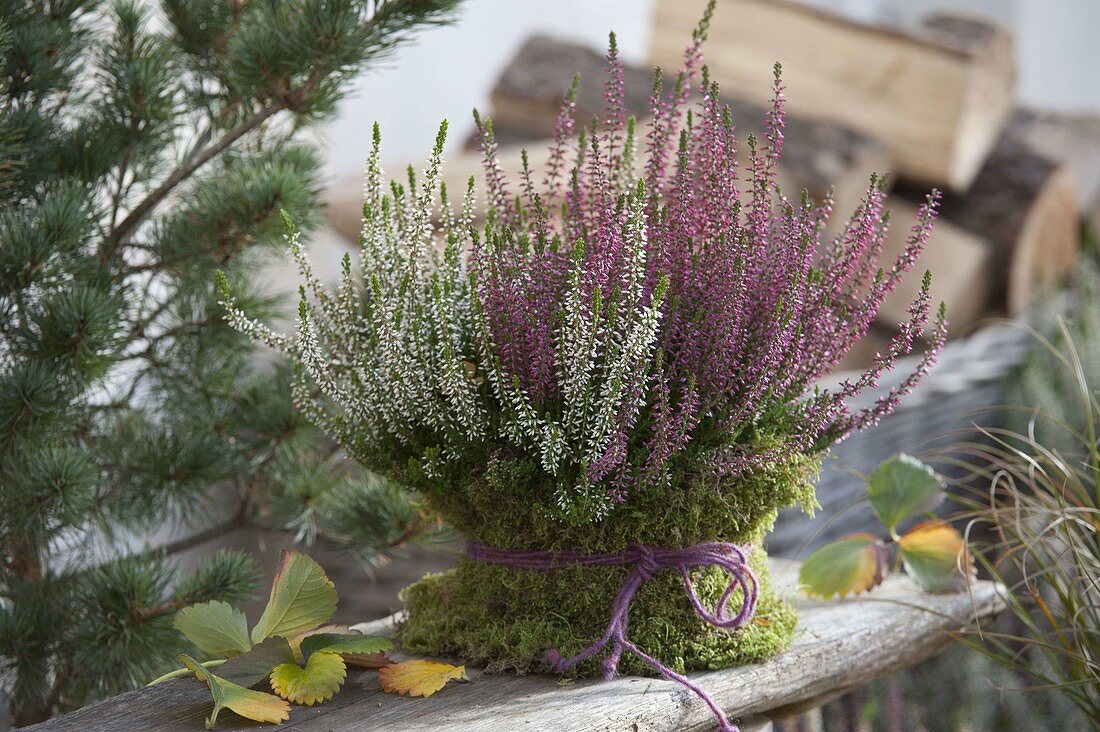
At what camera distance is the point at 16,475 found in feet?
2.77

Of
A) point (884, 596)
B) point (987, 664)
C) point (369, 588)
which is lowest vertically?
point (987, 664)

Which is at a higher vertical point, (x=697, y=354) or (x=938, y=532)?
(x=697, y=354)

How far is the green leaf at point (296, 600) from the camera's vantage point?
762 millimetres

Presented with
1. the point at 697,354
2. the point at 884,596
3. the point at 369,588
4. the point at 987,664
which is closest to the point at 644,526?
the point at 697,354

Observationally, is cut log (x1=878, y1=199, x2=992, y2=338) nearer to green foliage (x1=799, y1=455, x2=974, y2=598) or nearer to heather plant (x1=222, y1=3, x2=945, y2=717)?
green foliage (x1=799, y1=455, x2=974, y2=598)

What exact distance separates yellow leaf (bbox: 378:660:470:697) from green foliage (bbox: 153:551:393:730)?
0.8 inches

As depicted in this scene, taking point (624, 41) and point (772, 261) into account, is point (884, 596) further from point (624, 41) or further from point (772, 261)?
point (624, 41)

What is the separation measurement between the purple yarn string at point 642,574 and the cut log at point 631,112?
1479 mm

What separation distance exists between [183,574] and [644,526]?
0.50m

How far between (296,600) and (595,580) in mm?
227

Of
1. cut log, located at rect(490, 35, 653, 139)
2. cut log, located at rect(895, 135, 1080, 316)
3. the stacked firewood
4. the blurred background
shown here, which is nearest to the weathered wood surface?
the blurred background

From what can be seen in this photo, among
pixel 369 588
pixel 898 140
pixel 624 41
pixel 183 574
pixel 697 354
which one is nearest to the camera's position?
pixel 697 354

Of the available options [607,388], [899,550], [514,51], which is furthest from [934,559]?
[514,51]

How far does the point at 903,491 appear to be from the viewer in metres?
1.03
